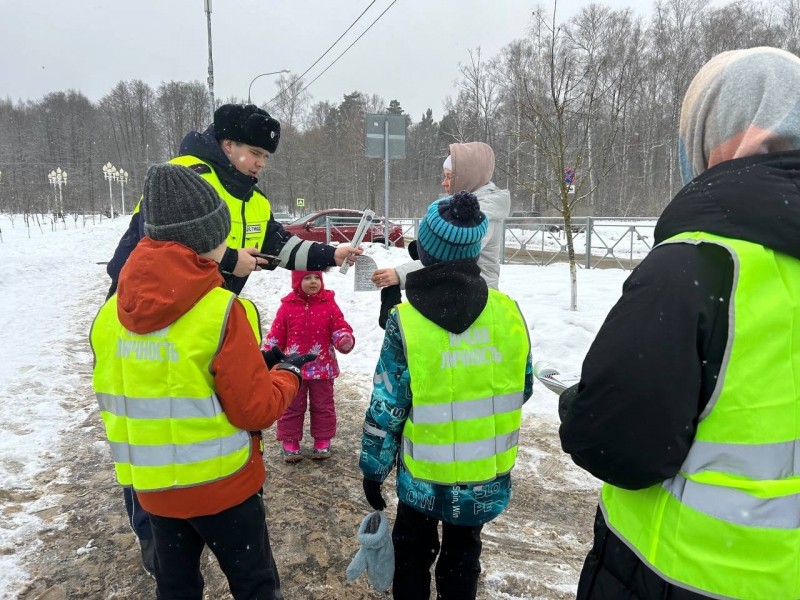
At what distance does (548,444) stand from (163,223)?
3229mm

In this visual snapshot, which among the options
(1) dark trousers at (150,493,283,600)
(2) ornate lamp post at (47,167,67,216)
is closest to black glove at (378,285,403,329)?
(1) dark trousers at (150,493,283,600)

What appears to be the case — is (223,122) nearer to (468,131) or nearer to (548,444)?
(548,444)

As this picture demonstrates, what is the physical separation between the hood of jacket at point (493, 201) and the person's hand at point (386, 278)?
0.69 meters

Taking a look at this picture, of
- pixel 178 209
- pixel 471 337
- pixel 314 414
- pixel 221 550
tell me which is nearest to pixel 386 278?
pixel 471 337

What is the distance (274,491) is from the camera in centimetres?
329

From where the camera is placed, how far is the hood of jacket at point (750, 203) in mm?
961

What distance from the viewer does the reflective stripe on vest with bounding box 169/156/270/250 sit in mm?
2473

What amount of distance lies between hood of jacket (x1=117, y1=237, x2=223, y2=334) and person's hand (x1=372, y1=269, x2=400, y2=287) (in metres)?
1.23

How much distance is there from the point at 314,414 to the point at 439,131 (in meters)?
52.1

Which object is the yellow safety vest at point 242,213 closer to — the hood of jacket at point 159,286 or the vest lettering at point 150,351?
the hood of jacket at point 159,286

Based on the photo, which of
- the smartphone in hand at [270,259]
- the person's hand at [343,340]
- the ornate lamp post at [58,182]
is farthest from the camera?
the ornate lamp post at [58,182]

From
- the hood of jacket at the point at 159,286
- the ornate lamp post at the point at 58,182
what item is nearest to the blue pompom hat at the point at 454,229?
the hood of jacket at the point at 159,286

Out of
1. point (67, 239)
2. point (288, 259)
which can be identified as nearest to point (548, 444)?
point (288, 259)

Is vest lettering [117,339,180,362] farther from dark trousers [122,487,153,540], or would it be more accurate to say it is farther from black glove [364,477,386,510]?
dark trousers [122,487,153,540]
